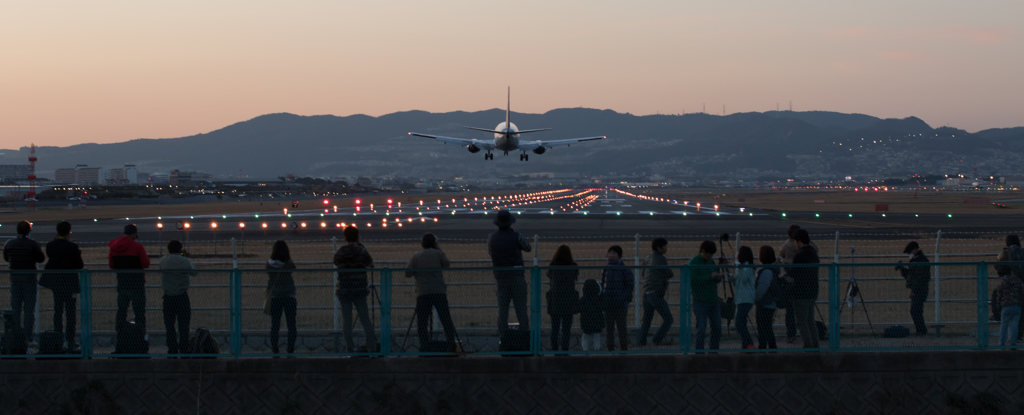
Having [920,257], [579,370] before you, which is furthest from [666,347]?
[920,257]

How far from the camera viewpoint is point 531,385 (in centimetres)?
1093

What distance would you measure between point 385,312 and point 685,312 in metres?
4.07

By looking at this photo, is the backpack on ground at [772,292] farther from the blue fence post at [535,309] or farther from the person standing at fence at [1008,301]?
the blue fence post at [535,309]

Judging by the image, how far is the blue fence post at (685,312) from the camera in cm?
1104

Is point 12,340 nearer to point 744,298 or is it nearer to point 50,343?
point 50,343

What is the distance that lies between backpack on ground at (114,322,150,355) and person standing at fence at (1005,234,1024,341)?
1231cm

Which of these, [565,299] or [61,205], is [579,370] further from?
[61,205]

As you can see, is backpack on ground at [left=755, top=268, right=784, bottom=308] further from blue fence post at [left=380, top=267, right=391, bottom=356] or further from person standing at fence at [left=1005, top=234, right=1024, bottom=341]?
blue fence post at [left=380, top=267, right=391, bottom=356]

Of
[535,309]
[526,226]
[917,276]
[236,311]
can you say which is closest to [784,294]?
[917,276]

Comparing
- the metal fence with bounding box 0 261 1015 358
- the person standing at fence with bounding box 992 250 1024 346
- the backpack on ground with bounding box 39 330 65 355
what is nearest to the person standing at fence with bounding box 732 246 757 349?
the metal fence with bounding box 0 261 1015 358

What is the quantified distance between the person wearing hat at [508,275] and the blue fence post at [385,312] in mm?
1585

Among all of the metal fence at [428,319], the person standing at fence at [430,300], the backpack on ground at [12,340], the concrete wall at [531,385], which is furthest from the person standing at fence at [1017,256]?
the backpack on ground at [12,340]

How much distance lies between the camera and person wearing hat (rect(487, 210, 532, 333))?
37.7 feet

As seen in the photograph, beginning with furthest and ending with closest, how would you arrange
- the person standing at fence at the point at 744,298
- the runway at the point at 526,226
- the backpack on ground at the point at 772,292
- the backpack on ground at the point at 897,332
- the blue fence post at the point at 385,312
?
1. the runway at the point at 526,226
2. the backpack on ground at the point at 897,332
3. the person standing at fence at the point at 744,298
4. the backpack on ground at the point at 772,292
5. the blue fence post at the point at 385,312
